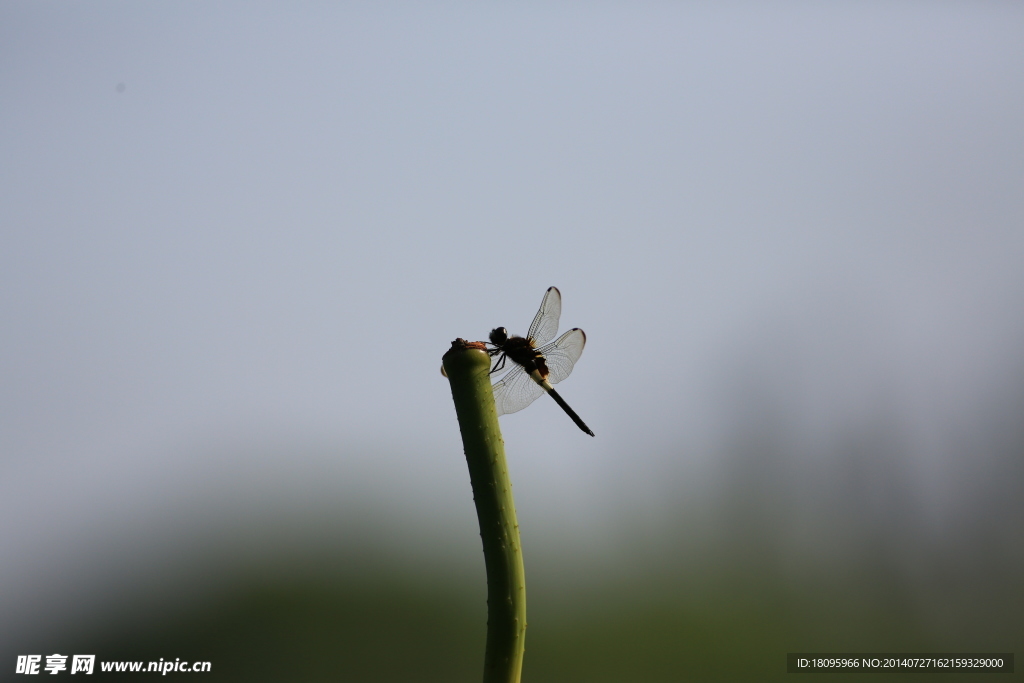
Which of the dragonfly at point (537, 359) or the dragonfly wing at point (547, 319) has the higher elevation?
the dragonfly wing at point (547, 319)

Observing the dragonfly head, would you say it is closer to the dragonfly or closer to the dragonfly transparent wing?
the dragonfly

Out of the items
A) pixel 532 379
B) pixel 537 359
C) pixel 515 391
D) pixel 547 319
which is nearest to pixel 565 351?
pixel 547 319

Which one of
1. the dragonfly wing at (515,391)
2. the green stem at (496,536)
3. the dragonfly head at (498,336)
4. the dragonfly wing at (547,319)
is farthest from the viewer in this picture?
the dragonfly wing at (547,319)

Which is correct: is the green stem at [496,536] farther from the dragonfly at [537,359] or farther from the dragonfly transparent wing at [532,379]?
the dragonfly transparent wing at [532,379]

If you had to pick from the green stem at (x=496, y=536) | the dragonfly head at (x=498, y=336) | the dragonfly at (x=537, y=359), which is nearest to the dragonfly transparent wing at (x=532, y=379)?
the dragonfly at (x=537, y=359)

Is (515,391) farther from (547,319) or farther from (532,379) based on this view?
(547,319)

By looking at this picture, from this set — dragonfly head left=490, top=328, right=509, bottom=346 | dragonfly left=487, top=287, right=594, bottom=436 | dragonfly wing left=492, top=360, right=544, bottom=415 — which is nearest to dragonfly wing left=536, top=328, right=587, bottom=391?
dragonfly left=487, top=287, right=594, bottom=436

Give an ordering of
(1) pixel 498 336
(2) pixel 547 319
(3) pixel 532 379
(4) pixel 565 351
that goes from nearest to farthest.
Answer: (1) pixel 498 336 → (3) pixel 532 379 → (4) pixel 565 351 → (2) pixel 547 319
